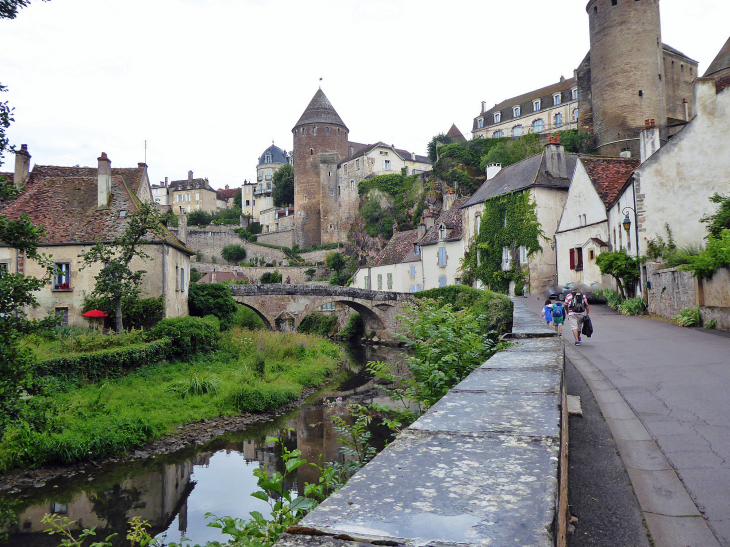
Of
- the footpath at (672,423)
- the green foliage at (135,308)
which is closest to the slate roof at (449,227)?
the green foliage at (135,308)

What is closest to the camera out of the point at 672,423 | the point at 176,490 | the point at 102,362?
the point at 672,423

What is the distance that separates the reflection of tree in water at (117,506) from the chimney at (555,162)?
26278 millimetres

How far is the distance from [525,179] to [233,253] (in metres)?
40.6

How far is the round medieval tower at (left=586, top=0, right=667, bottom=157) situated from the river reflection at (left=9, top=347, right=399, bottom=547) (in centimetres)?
3652

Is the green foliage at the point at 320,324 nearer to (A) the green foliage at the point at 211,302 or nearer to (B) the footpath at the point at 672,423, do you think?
(A) the green foliage at the point at 211,302

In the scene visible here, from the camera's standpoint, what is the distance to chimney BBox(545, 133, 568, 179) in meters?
29.7

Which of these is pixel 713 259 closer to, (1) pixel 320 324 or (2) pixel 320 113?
(1) pixel 320 324

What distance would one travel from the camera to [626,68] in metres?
39.8

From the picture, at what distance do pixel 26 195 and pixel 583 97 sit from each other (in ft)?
141

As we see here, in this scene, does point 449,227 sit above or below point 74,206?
above

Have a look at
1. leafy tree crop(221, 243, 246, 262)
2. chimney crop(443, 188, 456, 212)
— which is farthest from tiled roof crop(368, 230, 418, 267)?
leafy tree crop(221, 243, 246, 262)

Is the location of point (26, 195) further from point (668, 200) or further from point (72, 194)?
point (668, 200)

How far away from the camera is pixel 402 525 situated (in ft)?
3.85

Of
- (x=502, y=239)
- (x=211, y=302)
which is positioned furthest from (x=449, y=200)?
(x=211, y=302)
